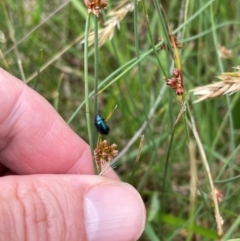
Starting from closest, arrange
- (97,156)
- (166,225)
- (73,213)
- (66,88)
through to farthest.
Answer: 1. (97,156)
2. (73,213)
3. (166,225)
4. (66,88)

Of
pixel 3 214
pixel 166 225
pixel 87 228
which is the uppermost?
pixel 3 214

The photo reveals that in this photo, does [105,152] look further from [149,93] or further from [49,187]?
[149,93]

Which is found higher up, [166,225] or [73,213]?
[73,213]

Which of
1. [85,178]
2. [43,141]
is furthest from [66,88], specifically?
[85,178]

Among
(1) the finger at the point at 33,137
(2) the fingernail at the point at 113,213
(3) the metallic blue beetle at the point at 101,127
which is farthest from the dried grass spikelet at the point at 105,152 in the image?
(1) the finger at the point at 33,137

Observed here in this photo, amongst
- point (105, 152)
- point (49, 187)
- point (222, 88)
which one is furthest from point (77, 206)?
point (222, 88)

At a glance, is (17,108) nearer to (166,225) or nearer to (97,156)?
(97,156)

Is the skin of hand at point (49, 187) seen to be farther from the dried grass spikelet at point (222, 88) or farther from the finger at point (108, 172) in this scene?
the dried grass spikelet at point (222, 88)

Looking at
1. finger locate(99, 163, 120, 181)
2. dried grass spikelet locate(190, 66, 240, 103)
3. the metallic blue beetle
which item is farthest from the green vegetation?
dried grass spikelet locate(190, 66, 240, 103)
